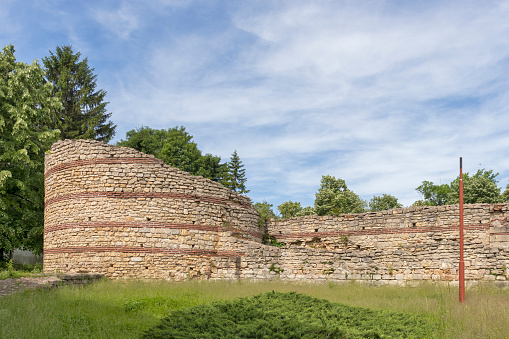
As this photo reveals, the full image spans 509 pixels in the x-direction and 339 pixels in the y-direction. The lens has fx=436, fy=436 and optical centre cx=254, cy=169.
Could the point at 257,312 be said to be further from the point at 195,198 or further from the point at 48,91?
the point at 48,91

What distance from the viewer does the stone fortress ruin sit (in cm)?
1608

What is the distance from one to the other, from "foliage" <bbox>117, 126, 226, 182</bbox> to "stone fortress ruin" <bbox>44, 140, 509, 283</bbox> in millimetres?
21097

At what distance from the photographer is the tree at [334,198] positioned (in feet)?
112

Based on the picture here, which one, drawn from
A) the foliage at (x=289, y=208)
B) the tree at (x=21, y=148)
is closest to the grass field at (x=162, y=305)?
the tree at (x=21, y=148)

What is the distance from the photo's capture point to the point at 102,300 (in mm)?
11602

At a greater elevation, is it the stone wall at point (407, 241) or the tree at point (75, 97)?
the tree at point (75, 97)

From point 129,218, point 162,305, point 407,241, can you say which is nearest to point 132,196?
point 129,218

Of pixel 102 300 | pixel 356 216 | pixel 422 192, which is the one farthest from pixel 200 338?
pixel 422 192

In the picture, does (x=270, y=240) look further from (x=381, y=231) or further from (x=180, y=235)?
(x=180, y=235)

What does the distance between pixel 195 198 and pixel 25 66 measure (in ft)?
36.7

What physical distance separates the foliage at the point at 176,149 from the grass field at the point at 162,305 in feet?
81.6

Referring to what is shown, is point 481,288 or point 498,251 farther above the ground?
point 498,251

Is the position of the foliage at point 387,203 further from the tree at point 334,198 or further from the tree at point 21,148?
the tree at point 21,148

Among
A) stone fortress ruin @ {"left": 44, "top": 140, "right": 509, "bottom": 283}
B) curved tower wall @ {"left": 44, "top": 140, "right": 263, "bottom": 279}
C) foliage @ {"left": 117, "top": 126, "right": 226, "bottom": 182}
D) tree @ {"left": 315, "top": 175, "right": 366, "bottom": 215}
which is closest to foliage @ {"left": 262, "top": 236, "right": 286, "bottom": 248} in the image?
stone fortress ruin @ {"left": 44, "top": 140, "right": 509, "bottom": 283}
